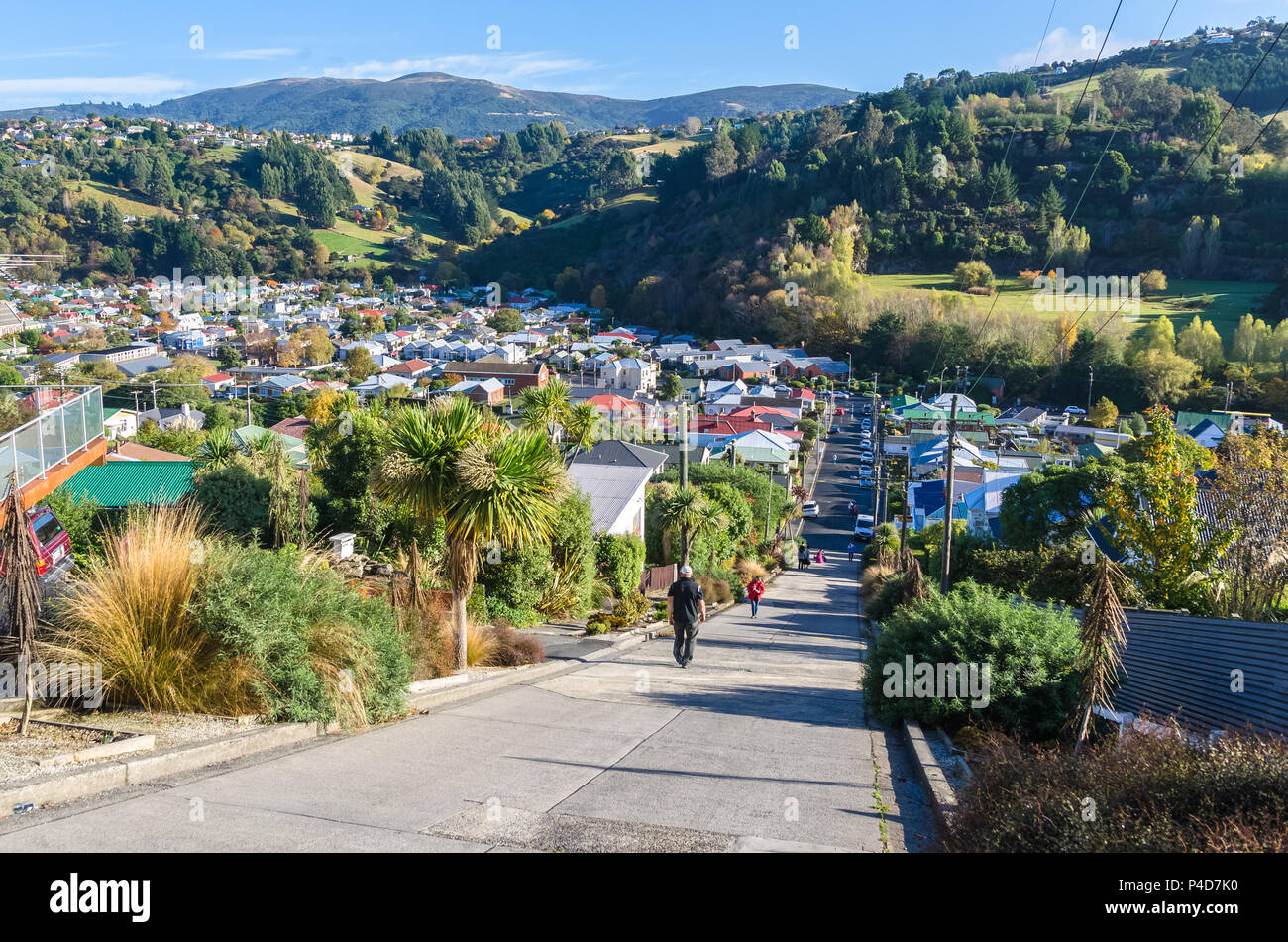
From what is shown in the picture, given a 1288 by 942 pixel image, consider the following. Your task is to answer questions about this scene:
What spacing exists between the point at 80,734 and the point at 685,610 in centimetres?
653

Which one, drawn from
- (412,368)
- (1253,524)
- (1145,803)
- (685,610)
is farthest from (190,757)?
(412,368)

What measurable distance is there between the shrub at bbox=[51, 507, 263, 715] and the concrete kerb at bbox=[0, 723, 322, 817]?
0.42 m

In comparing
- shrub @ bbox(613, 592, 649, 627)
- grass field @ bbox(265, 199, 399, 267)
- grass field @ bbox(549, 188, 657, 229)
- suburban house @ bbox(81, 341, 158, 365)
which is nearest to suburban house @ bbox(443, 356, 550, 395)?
suburban house @ bbox(81, 341, 158, 365)

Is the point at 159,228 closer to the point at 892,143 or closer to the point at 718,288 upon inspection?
the point at 718,288

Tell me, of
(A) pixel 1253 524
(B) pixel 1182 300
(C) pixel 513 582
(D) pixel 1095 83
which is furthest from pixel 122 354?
(D) pixel 1095 83

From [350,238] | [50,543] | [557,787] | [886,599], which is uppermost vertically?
[350,238]

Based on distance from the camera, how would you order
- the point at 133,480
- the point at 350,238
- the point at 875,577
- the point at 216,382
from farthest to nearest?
the point at 350,238 → the point at 216,382 → the point at 875,577 → the point at 133,480

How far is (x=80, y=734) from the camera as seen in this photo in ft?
19.6

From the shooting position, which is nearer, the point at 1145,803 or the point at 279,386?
the point at 1145,803

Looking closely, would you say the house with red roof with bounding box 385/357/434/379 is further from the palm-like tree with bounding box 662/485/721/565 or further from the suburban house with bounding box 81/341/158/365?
the palm-like tree with bounding box 662/485/721/565

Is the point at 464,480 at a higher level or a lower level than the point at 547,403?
higher

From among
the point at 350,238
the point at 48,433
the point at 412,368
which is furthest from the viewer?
the point at 350,238

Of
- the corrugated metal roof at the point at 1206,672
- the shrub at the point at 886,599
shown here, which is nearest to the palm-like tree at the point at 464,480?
the corrugated metal roof at the point at 1206,672

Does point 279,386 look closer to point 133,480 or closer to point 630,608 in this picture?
point 133,480
